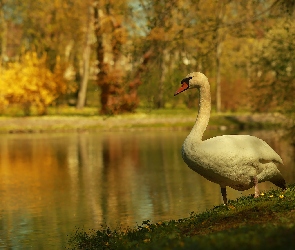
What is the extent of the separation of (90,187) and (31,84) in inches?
1699

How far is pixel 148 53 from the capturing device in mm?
26297

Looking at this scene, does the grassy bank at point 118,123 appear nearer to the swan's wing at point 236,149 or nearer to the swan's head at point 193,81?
the swan's head at point 193,81

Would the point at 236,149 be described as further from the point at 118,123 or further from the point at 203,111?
the point at 118,123

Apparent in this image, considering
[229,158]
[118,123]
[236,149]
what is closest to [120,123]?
[118,123]

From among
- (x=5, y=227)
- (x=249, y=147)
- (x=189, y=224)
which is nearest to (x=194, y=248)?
(x=189, y=224)

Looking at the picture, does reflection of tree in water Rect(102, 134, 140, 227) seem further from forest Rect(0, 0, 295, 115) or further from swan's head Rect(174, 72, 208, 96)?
swan's head Rect(174, 72, 208, 96)

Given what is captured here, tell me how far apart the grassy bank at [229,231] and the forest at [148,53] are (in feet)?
30.7

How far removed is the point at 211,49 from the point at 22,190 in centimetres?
752

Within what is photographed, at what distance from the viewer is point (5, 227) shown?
18.6 metres

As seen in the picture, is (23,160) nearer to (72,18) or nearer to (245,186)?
(245,186)

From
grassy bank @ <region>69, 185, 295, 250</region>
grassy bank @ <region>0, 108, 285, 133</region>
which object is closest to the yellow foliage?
grassy bank @ <region>0, 108, 285, 133</region>

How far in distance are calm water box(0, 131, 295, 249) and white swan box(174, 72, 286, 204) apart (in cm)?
382

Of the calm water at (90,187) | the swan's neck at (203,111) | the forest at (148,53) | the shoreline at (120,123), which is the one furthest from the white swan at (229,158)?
the shoreline at (120,123)

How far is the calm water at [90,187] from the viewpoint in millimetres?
18953
